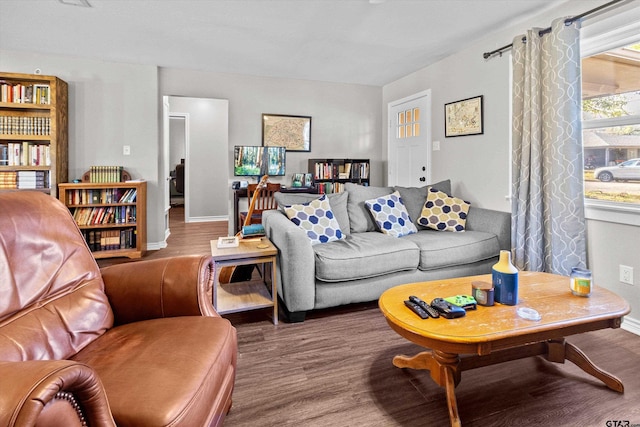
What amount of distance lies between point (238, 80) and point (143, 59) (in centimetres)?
120

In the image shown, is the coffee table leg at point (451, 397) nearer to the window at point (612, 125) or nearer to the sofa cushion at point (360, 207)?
the sofa cushion at point (360, 207)

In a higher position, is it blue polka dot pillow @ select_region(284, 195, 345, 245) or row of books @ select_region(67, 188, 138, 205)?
row of books @ select_region(67, 188, 138, 205)

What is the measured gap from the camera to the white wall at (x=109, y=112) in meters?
4.05

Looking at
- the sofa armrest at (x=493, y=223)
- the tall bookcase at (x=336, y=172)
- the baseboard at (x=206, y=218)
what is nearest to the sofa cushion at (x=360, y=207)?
the sofa armrest at (x=493, y=223)

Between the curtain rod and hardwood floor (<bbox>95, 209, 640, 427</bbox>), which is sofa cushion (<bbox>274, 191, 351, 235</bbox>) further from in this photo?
the curtain rod

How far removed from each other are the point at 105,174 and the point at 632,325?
16.8ft

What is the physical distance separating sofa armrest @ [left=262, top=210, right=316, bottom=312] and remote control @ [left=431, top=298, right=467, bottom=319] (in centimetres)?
96

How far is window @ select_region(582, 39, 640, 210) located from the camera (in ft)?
7.77

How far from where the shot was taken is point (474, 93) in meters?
3.62

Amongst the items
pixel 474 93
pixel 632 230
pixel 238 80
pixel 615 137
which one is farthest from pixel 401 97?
pixel 632 230

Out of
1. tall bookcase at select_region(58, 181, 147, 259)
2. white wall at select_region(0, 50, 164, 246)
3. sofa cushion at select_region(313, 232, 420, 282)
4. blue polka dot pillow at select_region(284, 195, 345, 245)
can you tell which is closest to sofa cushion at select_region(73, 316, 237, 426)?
sofa cushion at select_region(313, 232, 420, 282)

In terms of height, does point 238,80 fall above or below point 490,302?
above

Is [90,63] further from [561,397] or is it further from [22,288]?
[561,397]

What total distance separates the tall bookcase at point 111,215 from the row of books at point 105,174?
0.39 ft
